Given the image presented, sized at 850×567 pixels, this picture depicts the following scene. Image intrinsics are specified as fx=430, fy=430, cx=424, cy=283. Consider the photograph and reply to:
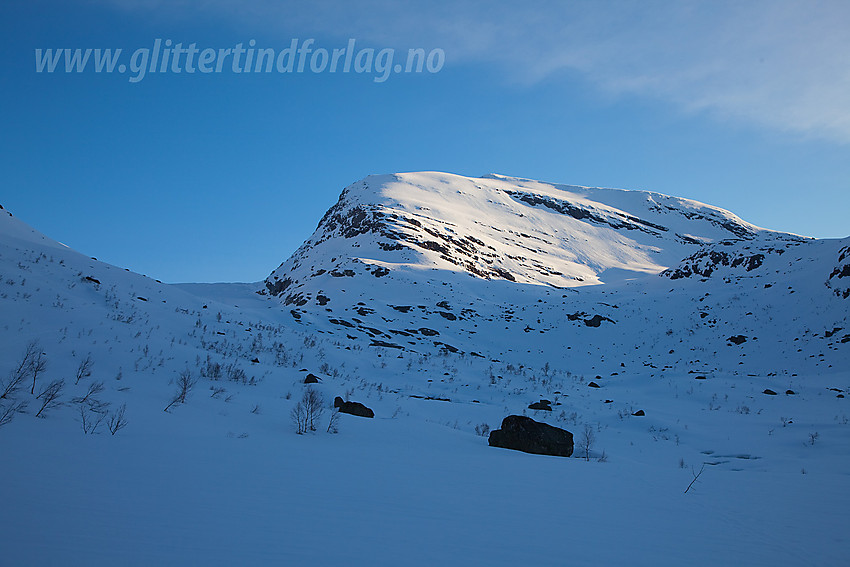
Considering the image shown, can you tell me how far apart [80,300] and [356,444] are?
382 inches

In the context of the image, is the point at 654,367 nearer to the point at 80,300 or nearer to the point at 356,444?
the point at 356,444

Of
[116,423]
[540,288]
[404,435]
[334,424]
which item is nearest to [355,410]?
[334,424]

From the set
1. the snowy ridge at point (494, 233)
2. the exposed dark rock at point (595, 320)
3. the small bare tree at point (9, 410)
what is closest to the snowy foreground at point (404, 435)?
the small bare tree at point (9, 410)

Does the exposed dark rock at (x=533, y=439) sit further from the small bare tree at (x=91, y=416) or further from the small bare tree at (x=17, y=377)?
the small bare tree at (x=17, y=377)

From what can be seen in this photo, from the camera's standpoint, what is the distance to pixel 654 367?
20.0 meters

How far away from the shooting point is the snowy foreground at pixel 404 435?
2.81m

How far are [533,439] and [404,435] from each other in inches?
78.2

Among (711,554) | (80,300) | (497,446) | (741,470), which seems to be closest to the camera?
(711,554)

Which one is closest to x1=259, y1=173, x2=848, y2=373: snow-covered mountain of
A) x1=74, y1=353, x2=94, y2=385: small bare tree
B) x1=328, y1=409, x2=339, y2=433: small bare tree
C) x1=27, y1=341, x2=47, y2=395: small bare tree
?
x1=328, y1=409, x2=339, y2=433: small bare tree

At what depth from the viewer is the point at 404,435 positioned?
6676mm

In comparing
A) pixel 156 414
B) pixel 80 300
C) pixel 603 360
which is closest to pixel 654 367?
pixel 603 360

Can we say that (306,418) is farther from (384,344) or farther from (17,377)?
(384,344)

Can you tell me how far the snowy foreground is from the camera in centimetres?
281

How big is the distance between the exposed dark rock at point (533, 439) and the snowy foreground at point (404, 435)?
1.81 feet
